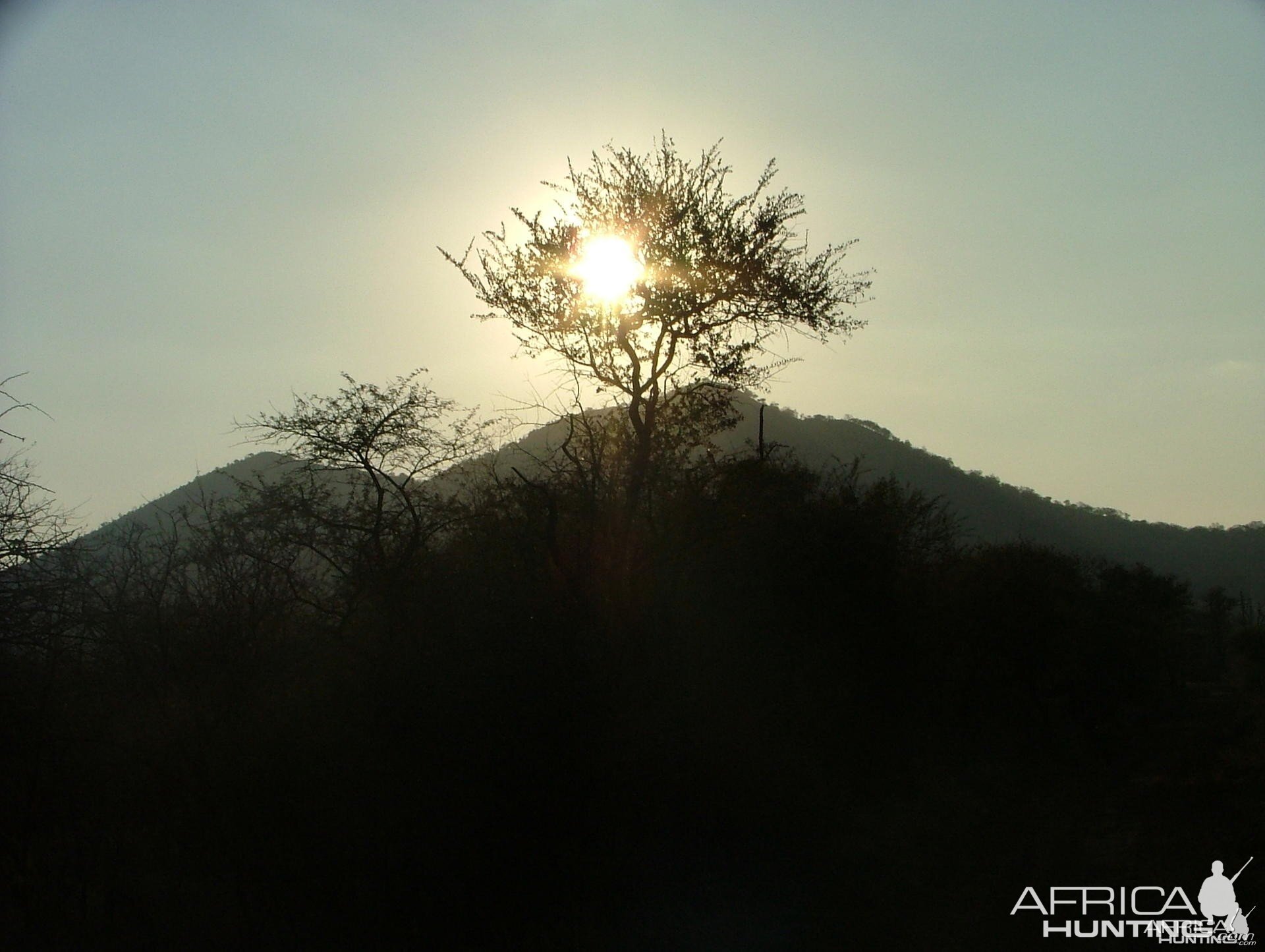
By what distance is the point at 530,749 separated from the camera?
11.4 meters

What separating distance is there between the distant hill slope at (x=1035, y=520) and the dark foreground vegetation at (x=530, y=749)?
17.2 meters

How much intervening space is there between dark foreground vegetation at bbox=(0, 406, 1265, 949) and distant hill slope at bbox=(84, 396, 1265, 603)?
1718 centimetres

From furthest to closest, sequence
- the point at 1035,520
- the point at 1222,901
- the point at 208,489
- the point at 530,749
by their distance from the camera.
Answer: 1. the point at 1035,520
2. the point at 208,489
3. the point at 530,749
4. the point at 1222,901

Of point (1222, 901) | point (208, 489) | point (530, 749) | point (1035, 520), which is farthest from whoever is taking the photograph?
point (1035, 520)

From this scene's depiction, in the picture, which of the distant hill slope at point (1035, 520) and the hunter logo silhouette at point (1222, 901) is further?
the distant hill slope at point (1035, 520)

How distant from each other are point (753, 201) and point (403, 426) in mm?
6905

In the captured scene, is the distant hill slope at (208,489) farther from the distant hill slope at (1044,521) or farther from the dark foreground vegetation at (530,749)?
the distant hill slope at (1044,521)

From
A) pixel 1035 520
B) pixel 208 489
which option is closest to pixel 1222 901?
pixel 208 489

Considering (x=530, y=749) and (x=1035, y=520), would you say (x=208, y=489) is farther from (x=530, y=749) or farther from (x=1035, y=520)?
(x=1035, y=520)

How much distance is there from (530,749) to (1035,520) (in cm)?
6435

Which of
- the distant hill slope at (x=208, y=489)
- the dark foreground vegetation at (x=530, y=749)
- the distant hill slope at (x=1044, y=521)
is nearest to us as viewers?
the dark foreground vegetation at (x=530, y=749)

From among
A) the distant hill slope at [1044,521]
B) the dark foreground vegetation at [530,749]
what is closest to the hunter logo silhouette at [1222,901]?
the dark foreground vegetation at [530,749]

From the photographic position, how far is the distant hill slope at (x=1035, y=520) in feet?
180

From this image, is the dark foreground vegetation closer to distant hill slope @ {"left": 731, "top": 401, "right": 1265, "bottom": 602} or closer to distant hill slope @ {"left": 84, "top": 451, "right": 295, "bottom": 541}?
distant hill slope @ {"left": 84, "top": 451, "right": 295, "bottom": 541}
